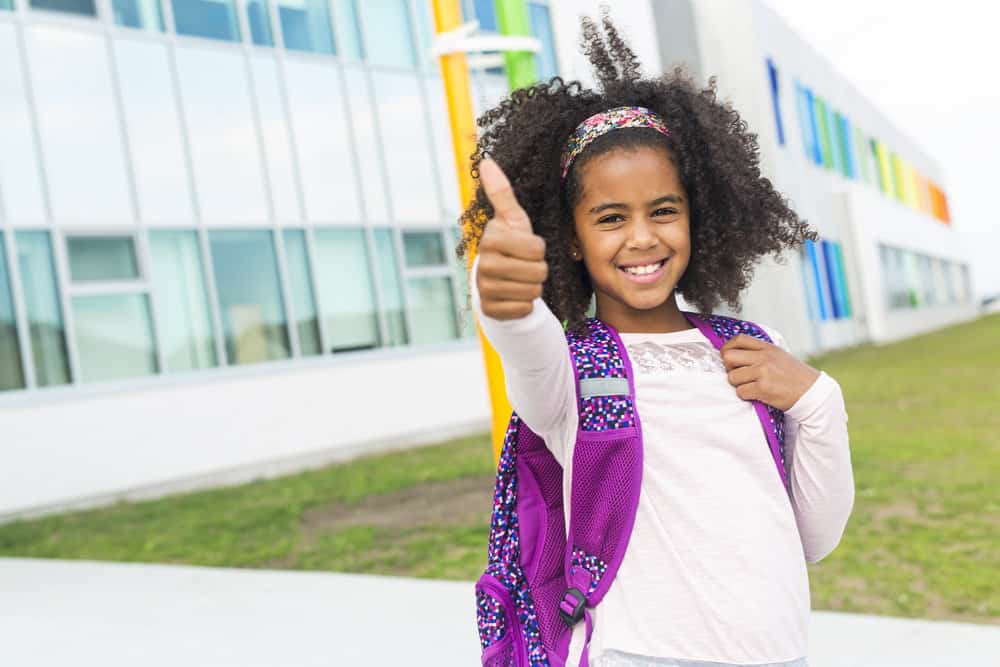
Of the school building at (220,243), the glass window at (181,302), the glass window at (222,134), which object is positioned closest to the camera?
the school building at (220,243)

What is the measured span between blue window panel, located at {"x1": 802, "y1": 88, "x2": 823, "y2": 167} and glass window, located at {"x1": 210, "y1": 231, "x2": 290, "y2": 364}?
733 inches

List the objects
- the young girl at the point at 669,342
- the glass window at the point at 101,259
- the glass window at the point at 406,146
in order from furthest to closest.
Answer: the glass window at the point at 406,146 → the glass window at the point at 101,259 → the young girl at the point at 669,342

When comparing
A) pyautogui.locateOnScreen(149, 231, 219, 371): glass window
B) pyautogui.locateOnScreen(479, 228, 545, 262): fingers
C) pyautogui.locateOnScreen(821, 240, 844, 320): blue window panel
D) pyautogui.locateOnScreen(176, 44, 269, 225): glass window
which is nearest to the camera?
pyautogui.locateOnScreen(479, 228, 545, 262): fingers

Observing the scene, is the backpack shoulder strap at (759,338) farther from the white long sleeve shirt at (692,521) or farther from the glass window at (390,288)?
the glass window at (390,288)

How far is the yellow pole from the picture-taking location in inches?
132

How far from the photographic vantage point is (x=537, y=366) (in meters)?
1.57

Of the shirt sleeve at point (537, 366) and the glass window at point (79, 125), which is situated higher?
the glass window at point (79, 125)

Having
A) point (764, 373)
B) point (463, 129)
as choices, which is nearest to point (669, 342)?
point (764, 373)

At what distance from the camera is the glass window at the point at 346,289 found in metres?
12.1

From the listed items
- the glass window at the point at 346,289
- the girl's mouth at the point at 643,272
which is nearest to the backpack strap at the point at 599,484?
the girl's mouth at the point at 643,272

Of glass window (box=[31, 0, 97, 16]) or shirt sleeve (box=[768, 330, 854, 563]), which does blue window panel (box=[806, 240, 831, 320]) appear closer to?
glass window (box=[31, 0, 97, 16])

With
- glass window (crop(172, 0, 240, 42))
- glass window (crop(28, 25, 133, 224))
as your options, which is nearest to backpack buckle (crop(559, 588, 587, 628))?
glass window (crop(28, 25, 133, 224))

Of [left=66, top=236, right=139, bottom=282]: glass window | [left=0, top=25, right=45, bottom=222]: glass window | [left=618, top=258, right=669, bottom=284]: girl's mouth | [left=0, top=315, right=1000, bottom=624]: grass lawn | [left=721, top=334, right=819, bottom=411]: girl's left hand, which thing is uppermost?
[left=0, top=25, right=45, bottom=222]: glass window

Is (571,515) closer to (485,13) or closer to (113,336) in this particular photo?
(113,336)
